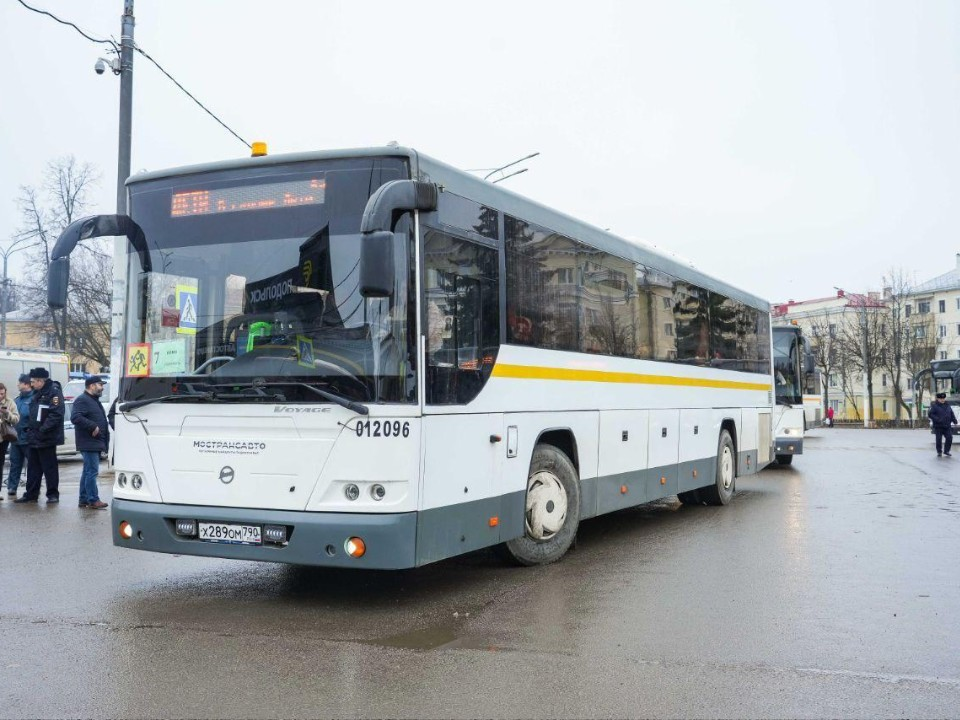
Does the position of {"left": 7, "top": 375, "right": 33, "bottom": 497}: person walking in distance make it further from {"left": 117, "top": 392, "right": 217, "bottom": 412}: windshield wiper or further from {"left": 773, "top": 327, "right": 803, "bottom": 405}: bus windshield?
{"left": 773, "top": 327, "right": 803, "bottom": 405}: bus windshield

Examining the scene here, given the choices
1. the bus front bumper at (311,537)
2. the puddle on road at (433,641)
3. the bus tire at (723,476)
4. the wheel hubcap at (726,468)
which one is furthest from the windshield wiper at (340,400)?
the wheel hubcap at (726,468)

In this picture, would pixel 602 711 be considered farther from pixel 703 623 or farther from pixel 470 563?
pixel 470 563

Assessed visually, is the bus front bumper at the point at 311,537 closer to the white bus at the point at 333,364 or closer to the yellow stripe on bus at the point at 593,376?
the white bus at the point at 333,364

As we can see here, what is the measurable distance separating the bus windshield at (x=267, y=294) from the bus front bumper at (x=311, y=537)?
818 mm

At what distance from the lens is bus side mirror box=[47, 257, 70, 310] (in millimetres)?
7387

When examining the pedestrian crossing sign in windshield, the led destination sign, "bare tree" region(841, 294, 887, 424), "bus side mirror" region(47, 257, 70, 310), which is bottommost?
the pedestrian crossing sign in windshield

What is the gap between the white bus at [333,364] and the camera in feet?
22.3

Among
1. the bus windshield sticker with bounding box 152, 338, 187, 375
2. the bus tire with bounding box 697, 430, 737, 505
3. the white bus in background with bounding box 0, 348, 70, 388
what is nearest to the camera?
the bus windshield sticker with bounding box 152, 338, 187, 375

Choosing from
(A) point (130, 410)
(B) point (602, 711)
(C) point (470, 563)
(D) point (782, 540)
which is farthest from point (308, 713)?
(D) point (782, 540)

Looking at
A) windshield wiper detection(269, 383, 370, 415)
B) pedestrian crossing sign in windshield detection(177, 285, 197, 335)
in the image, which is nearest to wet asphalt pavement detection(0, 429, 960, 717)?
windshield wiper detection(269, 383, 370, 415)

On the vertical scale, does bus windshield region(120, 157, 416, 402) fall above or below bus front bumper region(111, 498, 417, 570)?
above

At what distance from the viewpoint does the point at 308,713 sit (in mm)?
4875

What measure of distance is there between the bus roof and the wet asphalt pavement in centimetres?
311

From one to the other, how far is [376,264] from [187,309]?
73.8 inches
